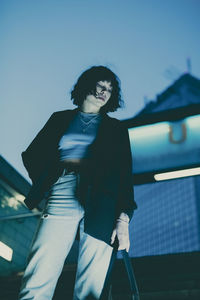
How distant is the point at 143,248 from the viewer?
63.7 metres

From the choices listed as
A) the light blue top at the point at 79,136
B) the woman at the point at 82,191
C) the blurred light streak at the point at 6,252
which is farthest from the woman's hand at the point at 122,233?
the blurred light streak at the point at 6,252

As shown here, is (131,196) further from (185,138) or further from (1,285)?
(1,285)

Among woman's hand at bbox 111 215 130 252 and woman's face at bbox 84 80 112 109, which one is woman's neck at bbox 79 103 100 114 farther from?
woman's hand at bbox 111 215 130 252

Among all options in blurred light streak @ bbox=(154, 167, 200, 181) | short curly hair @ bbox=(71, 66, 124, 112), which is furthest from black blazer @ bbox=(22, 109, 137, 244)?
blurred light streak @ bbox=(154, 167, 200, 181)

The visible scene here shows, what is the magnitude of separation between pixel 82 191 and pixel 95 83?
81 centimetres

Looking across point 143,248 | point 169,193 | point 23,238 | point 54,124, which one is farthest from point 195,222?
point 54,124

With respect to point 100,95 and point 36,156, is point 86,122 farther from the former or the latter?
point 36,156

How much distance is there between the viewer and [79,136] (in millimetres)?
1897

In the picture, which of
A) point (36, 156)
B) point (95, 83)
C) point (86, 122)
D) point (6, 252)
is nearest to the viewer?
point (36, 156)

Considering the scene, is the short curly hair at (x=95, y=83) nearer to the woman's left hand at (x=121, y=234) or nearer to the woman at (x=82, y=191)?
the woman at (x=82, y=191)

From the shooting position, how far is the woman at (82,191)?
1.44 m

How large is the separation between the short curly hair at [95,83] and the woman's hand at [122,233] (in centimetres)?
84

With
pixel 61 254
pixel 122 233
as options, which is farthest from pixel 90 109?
pixel 61 254

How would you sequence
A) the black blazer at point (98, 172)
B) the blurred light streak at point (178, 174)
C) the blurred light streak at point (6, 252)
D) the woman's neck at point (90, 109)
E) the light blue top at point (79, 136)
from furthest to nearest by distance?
the blurred light streak at point (6, 252)
the blurred light streak at point (178, 174)
the woman's neck at point (90, 109)
the light blue top at point (79, 136)
the black blazer at point (98, 172)
